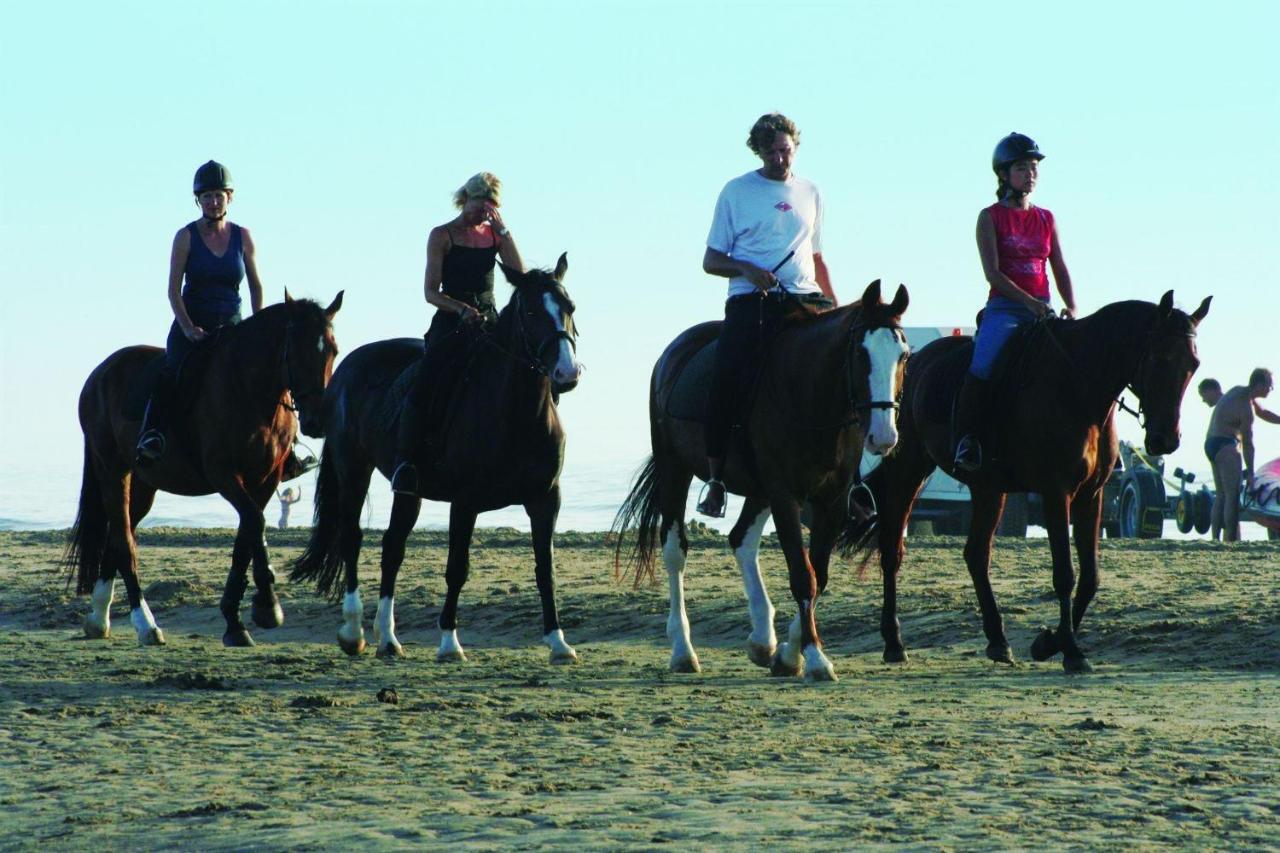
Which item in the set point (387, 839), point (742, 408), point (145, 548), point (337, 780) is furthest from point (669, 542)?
point (145, 548)

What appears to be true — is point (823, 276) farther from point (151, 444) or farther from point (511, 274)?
point (151, 444)

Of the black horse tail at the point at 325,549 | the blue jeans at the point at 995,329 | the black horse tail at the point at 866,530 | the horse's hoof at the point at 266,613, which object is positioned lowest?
the horse's hoof at the point at 266,613

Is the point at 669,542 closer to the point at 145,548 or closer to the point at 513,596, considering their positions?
the point at 513,596

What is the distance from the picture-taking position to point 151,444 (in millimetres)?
12781

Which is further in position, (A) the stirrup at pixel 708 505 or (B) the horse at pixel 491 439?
(B) the horse at pixel 491 439

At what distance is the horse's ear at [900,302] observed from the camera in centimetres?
957

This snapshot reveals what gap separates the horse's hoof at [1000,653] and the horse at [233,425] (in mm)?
4500

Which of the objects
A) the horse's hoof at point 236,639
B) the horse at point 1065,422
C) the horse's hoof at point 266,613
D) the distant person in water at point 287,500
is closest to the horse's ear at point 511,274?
the horse at point 1065,422

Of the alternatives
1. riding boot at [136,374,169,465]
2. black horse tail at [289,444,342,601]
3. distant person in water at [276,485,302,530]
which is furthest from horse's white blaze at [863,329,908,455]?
distant person in water at [276,485,302,530]

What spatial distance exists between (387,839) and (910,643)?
7.58m

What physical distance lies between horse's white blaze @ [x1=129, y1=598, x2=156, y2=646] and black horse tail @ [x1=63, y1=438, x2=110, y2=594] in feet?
2.52

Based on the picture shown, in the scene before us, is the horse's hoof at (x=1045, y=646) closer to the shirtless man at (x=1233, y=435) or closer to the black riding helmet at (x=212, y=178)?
the black riding helmet at (x=212, y=178)

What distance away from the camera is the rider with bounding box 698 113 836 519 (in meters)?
10.5

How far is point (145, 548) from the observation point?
22531 mm
